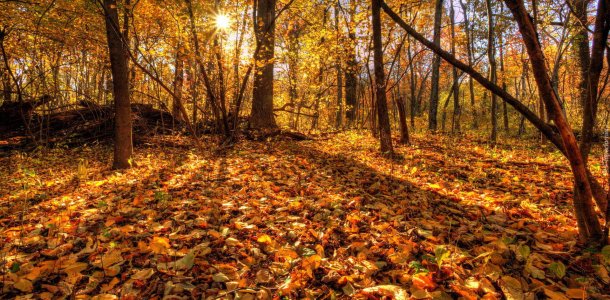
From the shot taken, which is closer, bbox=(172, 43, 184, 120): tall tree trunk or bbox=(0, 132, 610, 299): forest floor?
bbox=(0, 132, 610, 299): forest floor

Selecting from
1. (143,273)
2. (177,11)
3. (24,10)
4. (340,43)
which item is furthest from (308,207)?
(24,10)

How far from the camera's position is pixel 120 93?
4844mm

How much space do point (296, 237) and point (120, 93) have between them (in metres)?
4.15

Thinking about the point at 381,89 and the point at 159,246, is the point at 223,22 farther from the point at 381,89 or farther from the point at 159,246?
the point at 159,246

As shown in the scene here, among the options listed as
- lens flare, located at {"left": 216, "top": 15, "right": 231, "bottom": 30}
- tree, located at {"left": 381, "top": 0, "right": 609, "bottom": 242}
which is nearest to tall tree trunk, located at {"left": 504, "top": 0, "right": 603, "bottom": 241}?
tree, located at {"left": 381, "top": 0, "right": 609, "bottom": 242}

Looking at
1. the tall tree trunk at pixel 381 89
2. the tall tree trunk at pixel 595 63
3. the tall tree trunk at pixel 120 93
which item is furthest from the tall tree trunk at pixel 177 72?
the tall tree trunk at pixel 595 63

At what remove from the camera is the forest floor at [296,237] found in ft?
5.85

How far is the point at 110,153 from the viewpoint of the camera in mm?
6652

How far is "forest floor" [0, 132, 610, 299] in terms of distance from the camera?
178cm

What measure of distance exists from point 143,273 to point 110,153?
230 inches

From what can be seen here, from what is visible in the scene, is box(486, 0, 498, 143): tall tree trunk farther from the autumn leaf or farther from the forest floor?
the autumn leaf

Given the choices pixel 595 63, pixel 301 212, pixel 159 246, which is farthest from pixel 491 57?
pixel 159 246

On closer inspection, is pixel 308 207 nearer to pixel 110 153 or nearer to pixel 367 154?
pixel 367 154

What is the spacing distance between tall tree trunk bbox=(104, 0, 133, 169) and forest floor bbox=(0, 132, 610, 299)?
48cm
